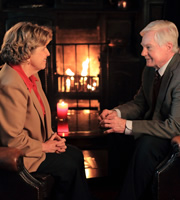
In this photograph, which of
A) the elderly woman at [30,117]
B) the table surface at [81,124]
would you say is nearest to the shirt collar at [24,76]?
the elderly woman at [30,117]

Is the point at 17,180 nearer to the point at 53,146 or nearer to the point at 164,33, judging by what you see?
the point at 53,146

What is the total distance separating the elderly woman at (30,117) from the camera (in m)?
1.58

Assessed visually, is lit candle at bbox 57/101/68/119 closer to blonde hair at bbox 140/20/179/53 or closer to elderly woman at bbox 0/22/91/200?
elderly woman at bbox 0/22/91/200

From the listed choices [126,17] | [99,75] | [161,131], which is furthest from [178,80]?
[126,17]

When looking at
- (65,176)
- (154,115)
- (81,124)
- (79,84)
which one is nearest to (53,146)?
(65,176)

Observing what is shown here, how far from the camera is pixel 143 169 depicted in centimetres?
173

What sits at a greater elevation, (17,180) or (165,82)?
(165,82)

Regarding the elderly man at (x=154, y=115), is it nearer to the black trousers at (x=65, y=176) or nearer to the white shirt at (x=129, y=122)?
the white shirt at (x=129, y=122)

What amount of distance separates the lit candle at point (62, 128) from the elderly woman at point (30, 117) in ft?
0.38

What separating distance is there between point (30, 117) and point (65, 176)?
34cm

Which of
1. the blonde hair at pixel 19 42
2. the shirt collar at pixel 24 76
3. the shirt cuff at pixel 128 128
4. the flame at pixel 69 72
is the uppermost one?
the blonde hair at pixel 19 42

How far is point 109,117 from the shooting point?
195 cm

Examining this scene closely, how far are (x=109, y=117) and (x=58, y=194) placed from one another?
50 cm

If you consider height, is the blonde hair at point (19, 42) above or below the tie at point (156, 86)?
above
